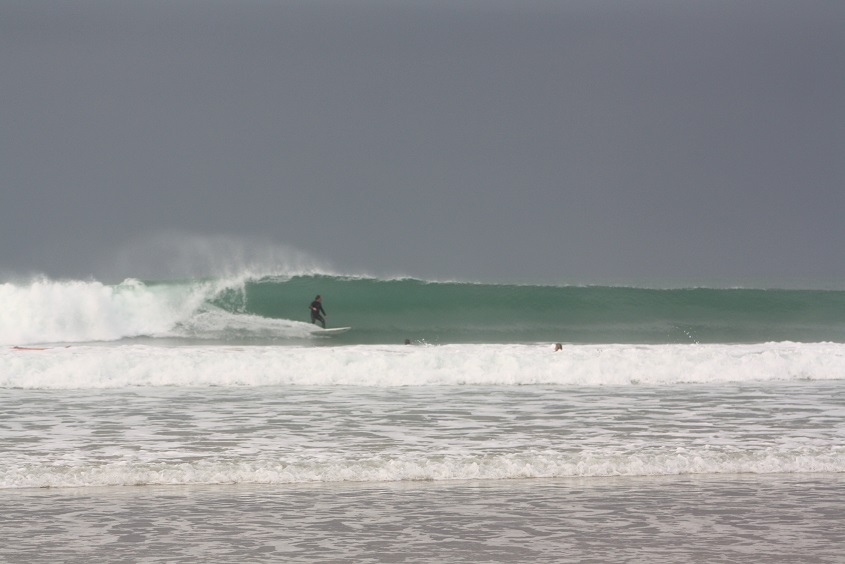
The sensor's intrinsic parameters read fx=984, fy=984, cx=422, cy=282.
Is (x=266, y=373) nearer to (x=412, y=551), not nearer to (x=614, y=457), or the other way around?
(x=614, y=457)

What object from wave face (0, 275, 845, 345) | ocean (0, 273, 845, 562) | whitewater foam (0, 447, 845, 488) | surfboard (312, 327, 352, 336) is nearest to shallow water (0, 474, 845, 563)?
ocean (0, 273, 845, 562)

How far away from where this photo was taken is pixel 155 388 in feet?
42.7

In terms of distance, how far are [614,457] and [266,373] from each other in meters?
7.42

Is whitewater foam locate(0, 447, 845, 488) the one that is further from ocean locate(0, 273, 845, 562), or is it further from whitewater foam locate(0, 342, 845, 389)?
whitewater foam locate(0, 342, 845, 389)

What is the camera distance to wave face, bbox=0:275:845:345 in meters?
27.6

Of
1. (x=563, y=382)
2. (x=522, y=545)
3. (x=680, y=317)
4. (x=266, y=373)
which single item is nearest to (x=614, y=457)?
(x=522, y=545)

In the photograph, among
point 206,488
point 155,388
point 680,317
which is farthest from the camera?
point 680,317

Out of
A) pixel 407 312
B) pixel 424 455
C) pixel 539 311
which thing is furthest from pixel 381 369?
pixel 539 311

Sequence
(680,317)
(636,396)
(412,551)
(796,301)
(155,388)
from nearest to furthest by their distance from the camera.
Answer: (412,551)
(636,396)
(155,388)
(680,317)
(796,301)

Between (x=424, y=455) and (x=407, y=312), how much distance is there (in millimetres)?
24812

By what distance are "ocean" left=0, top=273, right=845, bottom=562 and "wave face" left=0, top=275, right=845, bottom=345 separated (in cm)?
1220

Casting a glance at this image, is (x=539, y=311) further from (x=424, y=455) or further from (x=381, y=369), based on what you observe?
(x=424, y=455)

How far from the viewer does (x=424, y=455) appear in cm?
763

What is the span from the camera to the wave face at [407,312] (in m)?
27.6
